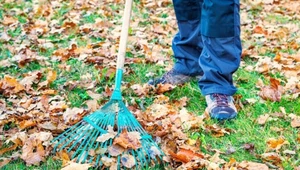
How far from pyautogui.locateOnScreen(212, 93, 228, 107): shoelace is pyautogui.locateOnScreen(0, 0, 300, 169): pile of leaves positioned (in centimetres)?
12

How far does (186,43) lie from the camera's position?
2.94m

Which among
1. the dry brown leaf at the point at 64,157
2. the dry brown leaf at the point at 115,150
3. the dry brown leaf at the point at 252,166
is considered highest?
the dry brown leaf at the point at 115,150

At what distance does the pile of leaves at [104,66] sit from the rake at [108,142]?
0.03 metres

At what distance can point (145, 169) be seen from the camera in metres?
2.10

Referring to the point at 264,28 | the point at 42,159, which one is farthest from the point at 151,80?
the point at 264,28

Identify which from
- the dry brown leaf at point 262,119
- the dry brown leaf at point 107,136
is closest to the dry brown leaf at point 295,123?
the dry brown leaf at point 262,119

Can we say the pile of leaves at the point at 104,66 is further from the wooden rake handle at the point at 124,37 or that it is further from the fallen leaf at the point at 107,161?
the wooden rake handle at the point at 124,37

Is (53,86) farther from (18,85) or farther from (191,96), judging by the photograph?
(191,96)

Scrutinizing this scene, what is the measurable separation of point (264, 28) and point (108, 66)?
1.66m

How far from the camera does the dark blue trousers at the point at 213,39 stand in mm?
2467

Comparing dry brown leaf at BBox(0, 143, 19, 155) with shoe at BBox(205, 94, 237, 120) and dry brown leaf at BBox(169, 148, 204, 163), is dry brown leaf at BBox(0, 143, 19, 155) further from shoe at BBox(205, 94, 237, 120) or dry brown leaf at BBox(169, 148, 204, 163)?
shoe at BBox(205, 94, 237, 120)

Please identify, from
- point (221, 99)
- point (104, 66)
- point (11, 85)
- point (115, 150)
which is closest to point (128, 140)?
point (115, 150)

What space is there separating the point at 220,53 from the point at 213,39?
3.4 inches

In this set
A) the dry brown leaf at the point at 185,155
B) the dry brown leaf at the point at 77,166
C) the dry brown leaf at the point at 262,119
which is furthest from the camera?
the dry brown leaf at the point at 262,119
